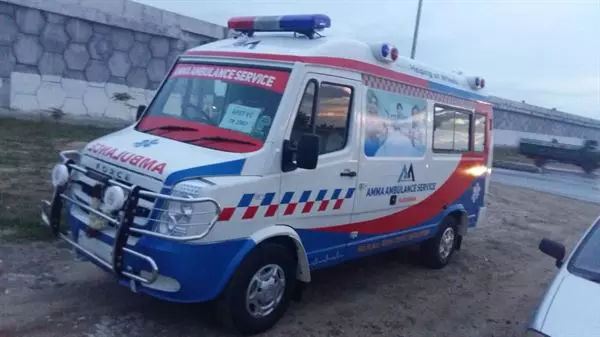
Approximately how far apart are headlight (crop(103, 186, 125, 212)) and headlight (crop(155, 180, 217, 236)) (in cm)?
36

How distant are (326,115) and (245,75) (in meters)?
0.83

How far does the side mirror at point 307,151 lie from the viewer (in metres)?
5.07

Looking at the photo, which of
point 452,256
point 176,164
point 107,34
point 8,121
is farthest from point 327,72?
point 107,34

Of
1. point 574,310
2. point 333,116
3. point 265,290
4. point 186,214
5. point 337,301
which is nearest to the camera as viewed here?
point 574,310

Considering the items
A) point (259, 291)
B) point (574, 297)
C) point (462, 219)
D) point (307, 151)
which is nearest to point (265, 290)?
point (259, 291)

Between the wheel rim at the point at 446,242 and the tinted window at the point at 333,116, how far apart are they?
9.71 feet

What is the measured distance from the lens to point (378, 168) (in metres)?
6.51

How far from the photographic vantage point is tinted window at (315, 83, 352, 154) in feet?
19.0

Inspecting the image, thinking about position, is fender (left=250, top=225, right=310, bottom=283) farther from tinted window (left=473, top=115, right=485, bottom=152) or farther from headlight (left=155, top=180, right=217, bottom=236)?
tinted window (left=473, top=115, right=485, bottom=152)

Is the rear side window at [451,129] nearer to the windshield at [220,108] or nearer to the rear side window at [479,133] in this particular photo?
the rear side window at [479,133]

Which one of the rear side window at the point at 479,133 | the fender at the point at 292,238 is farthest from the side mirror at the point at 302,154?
the rear side window at the point at 479,133

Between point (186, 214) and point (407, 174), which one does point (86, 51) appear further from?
point (186, 214)

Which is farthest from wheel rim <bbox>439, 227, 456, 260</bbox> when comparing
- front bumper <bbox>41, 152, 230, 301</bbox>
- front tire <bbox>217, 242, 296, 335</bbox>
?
front bumper <bbox>41, 152, 230, 301</bbox>

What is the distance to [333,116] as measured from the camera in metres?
5.93
